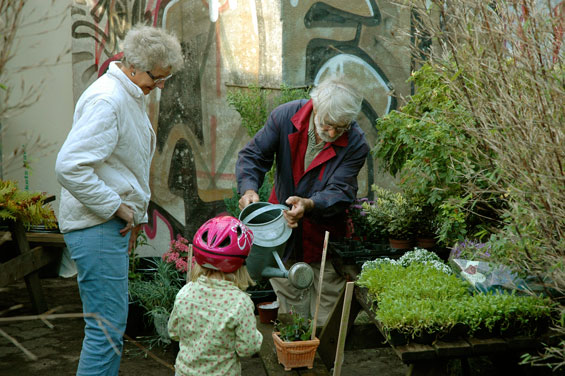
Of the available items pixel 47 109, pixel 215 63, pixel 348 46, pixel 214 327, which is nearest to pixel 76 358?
pixel 214 327

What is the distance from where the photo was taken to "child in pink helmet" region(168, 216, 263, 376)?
2.33 m

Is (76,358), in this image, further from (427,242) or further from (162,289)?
(427,242)

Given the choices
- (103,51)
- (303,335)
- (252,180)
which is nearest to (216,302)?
(303,335)

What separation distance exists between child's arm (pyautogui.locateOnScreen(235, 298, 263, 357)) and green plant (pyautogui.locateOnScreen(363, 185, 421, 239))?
154 centimetres

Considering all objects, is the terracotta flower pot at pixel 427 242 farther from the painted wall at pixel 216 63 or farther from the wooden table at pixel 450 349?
the painted wall at pixel 216 63

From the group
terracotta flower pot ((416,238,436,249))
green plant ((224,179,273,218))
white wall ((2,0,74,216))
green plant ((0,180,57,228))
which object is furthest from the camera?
white wall ((2,0,74,216))

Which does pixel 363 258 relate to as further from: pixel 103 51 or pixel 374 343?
pixel 103 51

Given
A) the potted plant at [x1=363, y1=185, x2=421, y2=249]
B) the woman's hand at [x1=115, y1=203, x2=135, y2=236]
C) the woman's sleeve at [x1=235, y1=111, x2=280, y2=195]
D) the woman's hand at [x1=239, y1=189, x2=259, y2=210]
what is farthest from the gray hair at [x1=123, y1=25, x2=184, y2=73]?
the potted plant at [x1=363, y1=185, x2=421, y2=249]

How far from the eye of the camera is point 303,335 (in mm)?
3008

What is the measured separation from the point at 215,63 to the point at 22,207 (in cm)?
241

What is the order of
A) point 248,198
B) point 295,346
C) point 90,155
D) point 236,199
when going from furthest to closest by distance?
point 236,199
point 248,198
point 295,346
point 90,155

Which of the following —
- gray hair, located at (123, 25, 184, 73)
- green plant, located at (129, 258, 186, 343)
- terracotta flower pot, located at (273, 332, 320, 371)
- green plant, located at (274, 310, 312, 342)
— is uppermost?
gray hair, located at (123, 25, 184, 73)

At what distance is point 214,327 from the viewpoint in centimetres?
232

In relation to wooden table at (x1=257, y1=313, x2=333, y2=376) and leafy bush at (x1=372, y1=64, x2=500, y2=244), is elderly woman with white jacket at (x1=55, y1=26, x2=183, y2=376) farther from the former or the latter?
leafy bush at (x1=372, y1=64, x2=500, y2=244)
